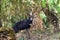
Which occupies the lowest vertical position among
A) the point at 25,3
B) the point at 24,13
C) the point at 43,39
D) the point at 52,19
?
the point at 43,39

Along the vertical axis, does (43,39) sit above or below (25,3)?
below

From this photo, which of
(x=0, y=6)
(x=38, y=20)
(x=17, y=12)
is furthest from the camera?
(x=38, y=20)

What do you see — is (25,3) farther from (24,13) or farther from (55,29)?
(55,29)

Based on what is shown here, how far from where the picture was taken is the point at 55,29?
3.50m

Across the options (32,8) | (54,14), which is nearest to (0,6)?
(32,8)

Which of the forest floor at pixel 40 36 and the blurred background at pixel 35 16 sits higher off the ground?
the blurred background at pixel 35 16

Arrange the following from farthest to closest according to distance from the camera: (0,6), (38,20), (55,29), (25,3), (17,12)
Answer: (55,29) < (38,20) < (17,12) < (25,3) < (0,6)

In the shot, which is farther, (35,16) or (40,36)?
(40,36)

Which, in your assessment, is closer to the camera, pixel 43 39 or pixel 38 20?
pixel 38 20

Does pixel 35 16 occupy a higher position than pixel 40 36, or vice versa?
pixel 35 16

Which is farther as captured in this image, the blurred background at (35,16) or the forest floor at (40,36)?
the forest floor at (40,36)

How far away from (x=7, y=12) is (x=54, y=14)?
1095 mm

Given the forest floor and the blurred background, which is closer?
the blurred background

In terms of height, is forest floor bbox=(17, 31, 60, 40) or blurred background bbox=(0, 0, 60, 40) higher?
blurred background bbox=(0, 0, 60, 40)
